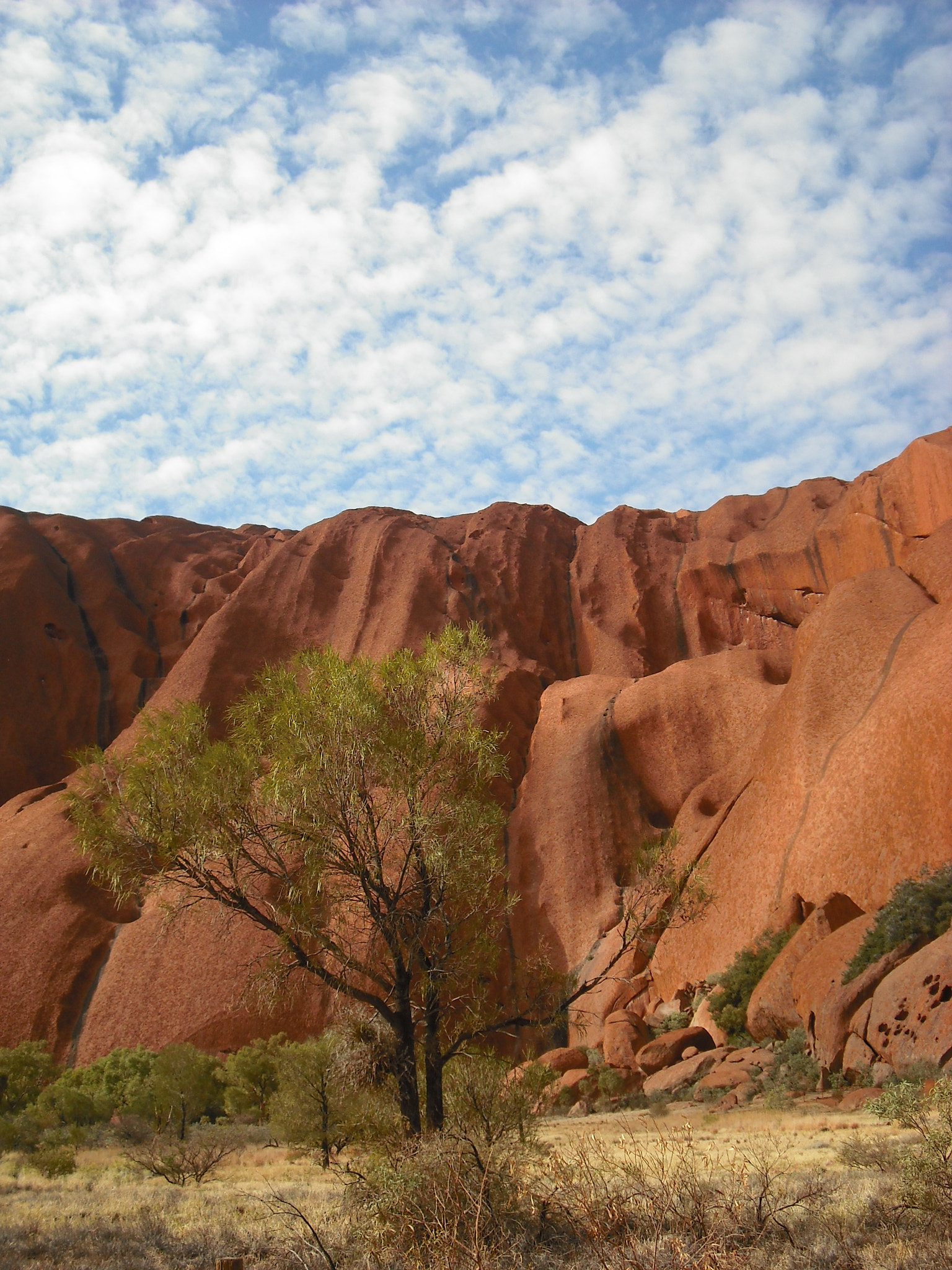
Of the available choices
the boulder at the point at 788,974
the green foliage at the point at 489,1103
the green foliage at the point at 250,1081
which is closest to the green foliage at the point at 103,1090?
the green foliage at the point at 250,1081

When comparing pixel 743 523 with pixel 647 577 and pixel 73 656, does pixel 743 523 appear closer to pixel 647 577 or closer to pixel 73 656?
pixel 647 577

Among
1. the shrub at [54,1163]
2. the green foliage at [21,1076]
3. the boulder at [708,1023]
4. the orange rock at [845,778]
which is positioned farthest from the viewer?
the green foliage at [21,1076]

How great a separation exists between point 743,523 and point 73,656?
3824cm

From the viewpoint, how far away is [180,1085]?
24.1 meters

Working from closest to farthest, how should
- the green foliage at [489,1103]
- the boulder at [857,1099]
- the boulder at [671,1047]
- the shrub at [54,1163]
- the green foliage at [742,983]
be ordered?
the green foliage at [489,1103] < the boulder at [857,1099] < the shrub at [54,1163] < the green foliage at [742,983] < the boulder at [671,1047]

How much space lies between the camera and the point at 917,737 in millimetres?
23250

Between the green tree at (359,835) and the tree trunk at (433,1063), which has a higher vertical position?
the green tree at (359,835)

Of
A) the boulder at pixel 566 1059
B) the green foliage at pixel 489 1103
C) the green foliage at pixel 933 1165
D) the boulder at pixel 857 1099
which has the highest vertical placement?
the green foliage at pixel 489 1103

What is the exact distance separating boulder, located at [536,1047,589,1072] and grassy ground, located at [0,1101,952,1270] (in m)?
9.02

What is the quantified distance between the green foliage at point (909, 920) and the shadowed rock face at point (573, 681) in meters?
1.64

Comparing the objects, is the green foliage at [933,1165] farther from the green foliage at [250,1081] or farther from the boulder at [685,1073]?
the green foliage at [250,1081]

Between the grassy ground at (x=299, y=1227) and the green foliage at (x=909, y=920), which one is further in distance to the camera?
the green foliage at (x=909, y=920)

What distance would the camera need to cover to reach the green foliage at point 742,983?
76.4ft

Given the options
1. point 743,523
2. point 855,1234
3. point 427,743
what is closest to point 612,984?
point 427,743
